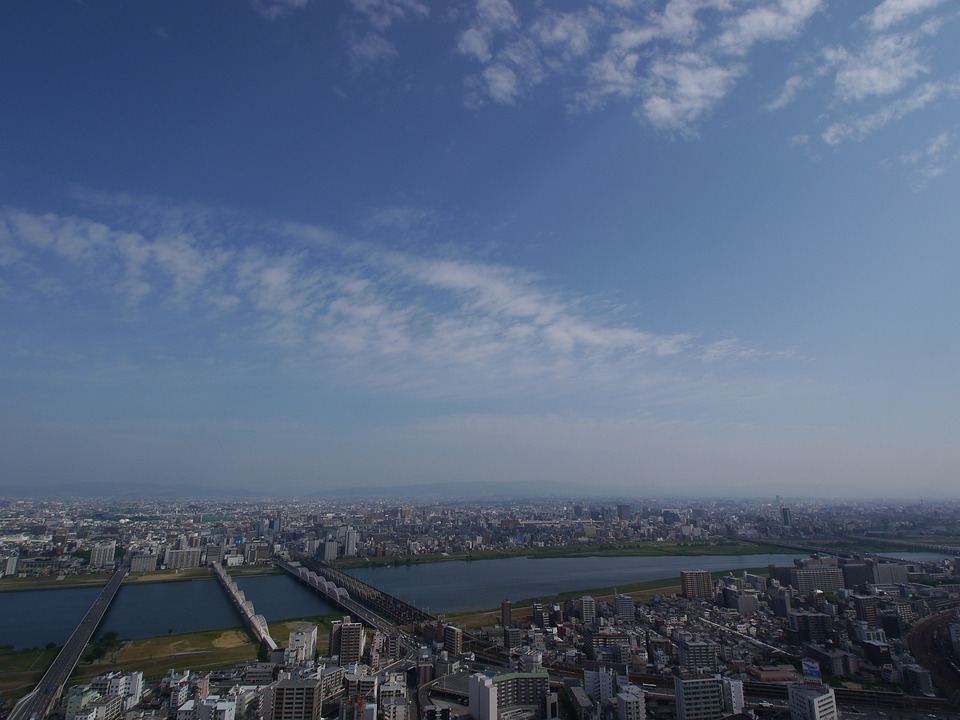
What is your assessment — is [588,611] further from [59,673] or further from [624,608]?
[59,673]

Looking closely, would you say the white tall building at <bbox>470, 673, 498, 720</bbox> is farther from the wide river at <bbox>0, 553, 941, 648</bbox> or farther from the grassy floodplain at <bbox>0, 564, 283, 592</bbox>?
the grassy floodplain at <bbox>0, 564, 283, 592</bbox>

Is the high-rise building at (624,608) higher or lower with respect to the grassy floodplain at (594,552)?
higher

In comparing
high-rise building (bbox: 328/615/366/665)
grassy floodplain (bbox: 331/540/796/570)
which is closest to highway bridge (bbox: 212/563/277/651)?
high-rise building (bbox: 328/615/366/665)

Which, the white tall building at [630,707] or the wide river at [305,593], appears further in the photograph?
the wide river at [305,593]

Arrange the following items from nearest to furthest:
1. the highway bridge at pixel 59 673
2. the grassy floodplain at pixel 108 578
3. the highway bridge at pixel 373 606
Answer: the highway bridge at pixel 59 673, the highway bridge at pixel 373 606, the grassy floodplain at pixel 108 578

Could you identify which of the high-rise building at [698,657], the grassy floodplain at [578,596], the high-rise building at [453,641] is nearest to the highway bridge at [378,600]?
the grassy floodplain at [578,596]

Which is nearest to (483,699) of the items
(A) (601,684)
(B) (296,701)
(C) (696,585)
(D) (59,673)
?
(A) (601,684)

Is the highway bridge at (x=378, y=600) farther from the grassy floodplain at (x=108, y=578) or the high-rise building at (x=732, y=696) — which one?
the high-rise building at (x=732, y=696)
